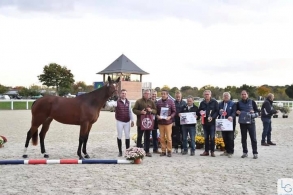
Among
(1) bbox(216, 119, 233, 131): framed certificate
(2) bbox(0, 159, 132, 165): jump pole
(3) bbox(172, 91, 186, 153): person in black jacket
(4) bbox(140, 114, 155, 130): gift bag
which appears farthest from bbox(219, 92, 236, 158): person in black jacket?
(2) bbox(0, 159, 132, 165): jump pole

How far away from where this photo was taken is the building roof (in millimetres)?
56438

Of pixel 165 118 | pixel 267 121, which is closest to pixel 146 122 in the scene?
pixel 165 118

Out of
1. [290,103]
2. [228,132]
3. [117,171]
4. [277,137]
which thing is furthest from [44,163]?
[290,103]

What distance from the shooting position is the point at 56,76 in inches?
2889

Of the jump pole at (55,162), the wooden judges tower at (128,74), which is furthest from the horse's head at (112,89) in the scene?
the wooden judges tower at (128,74)

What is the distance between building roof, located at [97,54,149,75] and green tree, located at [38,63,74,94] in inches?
709

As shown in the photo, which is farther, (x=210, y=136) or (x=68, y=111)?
(x=210, y=136)

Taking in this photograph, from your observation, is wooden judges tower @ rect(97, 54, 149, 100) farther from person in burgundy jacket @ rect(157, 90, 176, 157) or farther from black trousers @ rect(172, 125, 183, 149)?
person in burgundy jacket @ rect(157, 90, 176, 157)

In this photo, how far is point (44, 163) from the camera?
26.8ft

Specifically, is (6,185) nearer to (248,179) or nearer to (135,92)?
(248,179)

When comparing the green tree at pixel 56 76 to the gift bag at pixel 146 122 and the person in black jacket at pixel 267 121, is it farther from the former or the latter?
the gift bag at pixel 146 122

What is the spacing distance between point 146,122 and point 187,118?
3.84 ft

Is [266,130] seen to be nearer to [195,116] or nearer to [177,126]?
[177,126]

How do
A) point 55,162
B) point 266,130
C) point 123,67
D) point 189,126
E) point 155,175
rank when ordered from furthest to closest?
point 123,67
point 266,130
point 189,126
point 55,162
point 155,175
